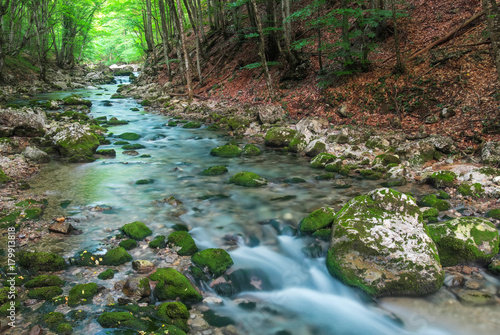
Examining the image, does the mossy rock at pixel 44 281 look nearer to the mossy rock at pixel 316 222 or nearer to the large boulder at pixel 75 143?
the mossy rock at pixel 316 222

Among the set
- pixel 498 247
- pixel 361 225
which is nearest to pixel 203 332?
pixel 361 225

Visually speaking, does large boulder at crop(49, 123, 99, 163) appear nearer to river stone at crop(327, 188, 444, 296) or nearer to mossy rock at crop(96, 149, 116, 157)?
mossy rock at crop(96, 149, 116, 157)

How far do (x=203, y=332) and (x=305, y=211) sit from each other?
356cm

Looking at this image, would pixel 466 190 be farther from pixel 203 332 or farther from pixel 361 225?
pixel 203 332

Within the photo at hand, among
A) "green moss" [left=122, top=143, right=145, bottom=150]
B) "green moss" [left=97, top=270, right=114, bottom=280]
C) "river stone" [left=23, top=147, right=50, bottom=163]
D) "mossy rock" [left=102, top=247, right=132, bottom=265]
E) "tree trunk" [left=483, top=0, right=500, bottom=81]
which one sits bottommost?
"green moss" [left=97, top=270, right=114, bottom=280]

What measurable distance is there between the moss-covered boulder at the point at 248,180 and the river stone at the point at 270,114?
4939 mm

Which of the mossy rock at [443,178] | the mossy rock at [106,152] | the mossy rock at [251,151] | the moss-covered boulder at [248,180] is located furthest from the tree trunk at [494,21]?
the mossy rock at [106,152]

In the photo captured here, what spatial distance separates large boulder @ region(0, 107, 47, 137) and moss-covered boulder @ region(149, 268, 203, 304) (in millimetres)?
9301

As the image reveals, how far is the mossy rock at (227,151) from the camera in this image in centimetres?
1062

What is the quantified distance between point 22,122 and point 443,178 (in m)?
12.6

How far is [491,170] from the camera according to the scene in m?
6.69

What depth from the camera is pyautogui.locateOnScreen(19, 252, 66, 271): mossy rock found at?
4.23 metres

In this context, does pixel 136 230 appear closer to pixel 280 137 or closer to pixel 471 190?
pixel 471 190

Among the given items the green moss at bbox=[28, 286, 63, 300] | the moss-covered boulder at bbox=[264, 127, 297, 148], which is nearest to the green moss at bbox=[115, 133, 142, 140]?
the moss-covered boulder at bbox=[264, 127, 297, 148]
